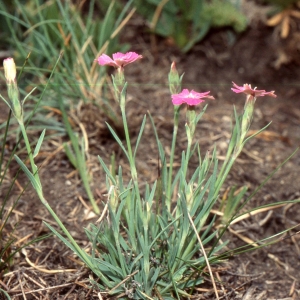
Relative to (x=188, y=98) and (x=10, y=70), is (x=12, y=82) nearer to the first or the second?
(x=10, y=70)

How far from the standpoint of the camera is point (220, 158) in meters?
1.79

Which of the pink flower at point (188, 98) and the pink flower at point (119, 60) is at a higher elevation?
the pink flower at point (119, 60)

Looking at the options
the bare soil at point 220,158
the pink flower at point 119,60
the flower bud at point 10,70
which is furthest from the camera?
the bare soil at point 220,158

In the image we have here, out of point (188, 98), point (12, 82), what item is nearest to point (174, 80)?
point (188, 98)

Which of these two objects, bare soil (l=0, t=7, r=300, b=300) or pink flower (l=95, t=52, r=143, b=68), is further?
bare soil (l=0, t=7, r=300, b=300)

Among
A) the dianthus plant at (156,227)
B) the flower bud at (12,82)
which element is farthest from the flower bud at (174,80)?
the flower bud at (12,82)

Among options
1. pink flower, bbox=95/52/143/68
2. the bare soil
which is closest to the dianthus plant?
pink flower, bbox=95/52/143/68

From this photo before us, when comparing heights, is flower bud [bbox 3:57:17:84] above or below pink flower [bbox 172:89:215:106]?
above

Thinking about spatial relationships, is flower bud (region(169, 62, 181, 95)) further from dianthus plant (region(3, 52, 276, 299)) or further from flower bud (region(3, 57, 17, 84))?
flower bud (region(3, 57, 17, 84))

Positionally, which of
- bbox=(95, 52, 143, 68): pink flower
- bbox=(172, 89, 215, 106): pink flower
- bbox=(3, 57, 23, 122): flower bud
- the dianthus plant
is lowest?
the dianthus plant

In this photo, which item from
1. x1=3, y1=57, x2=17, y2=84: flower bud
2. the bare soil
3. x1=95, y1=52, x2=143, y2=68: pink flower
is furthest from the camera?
the bare soil

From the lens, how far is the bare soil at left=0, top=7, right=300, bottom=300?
1.31 metres

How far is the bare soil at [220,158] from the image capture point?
131 centimetres

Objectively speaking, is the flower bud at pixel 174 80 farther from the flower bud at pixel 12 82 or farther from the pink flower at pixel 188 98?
the flower bud at pixel 12 82
